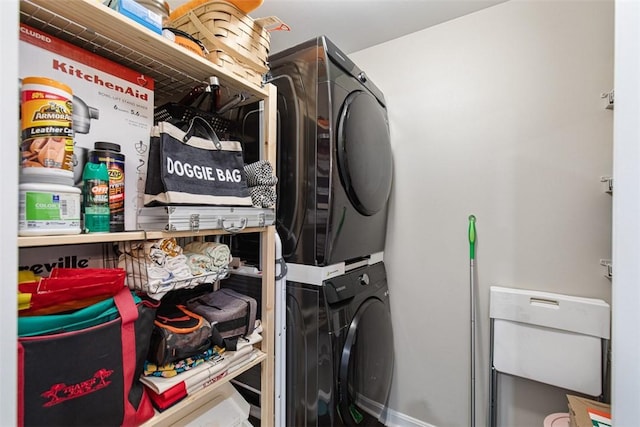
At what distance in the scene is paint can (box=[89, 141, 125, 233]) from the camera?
82cm

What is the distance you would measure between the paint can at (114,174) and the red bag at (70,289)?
0.47ft

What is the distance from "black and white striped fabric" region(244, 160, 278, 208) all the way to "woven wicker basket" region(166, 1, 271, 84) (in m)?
0.36

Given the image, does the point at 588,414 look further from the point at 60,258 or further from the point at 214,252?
the point at 60,258

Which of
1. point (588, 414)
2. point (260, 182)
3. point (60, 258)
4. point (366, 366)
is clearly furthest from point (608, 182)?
point (60, 258)

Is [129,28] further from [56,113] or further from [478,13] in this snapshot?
[478,13]

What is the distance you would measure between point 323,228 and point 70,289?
0.95 m

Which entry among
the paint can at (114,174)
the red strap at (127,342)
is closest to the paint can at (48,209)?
the paint can at (114,174)

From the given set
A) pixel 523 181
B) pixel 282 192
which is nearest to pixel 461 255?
pixel 523 181

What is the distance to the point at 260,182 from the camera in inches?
47.5

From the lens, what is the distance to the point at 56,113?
695 mm

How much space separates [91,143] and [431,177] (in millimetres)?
1789

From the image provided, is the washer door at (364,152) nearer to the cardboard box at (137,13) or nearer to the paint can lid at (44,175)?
the cardboard box at (137,13)

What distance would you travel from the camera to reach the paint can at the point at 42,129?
2.22ft

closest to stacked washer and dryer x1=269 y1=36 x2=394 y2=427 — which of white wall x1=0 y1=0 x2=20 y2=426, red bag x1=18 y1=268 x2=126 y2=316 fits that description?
red bag x1=18 y1=268 x2=126 y2=316
